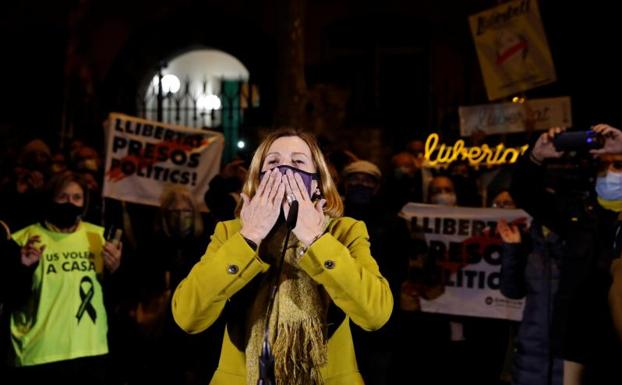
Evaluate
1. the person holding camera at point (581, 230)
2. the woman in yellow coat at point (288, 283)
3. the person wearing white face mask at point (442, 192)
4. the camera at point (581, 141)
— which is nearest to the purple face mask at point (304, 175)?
the woman in yellow coat at point (288, 283)

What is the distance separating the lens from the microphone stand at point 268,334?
2.41 meters

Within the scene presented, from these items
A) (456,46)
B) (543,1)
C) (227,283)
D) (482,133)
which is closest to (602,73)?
(543,1)

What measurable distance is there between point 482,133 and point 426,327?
10.1ft

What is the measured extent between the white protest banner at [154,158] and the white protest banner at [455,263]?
7.92 feet

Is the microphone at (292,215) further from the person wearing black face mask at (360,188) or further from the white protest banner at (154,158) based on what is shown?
the white protest banner at (154,158)

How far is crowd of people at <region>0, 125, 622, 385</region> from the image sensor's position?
2609 mm

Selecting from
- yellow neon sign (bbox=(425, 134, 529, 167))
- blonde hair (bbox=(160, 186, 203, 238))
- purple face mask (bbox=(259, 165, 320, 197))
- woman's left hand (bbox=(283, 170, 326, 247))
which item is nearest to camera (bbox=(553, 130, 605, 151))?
purple face mask (bbox=(259, 165, 320, 197))

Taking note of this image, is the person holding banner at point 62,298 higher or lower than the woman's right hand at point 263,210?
lower

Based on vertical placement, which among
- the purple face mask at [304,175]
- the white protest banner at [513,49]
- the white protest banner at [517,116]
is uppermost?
the white protest banner at [513,49]

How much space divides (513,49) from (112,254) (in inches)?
229

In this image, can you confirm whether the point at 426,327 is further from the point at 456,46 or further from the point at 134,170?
the point at 456,46

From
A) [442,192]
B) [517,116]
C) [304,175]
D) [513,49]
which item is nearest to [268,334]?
[304,175]

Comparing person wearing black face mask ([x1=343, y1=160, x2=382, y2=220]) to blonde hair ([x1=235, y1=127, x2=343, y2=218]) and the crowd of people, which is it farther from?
blonde hair ([x1=235, y1=127, x2=343, y2=218])

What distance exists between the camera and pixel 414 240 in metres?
7.17
